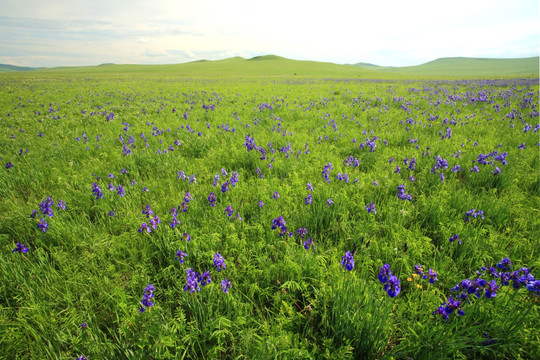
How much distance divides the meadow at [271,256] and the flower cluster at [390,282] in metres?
0.02

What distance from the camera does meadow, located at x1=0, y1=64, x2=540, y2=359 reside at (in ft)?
6.16

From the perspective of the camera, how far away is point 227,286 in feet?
7.25

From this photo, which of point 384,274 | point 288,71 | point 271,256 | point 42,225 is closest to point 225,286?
point 271,256

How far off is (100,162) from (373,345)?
616 centimetres

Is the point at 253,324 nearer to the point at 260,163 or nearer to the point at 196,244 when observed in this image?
the point at 196,244

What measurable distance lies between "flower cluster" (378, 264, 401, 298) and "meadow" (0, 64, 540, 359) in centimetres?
2

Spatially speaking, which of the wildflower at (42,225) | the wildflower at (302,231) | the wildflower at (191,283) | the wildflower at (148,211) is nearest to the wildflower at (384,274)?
the wildflower at (302,231)

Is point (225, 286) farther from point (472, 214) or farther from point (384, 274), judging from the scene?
point (472, 214)

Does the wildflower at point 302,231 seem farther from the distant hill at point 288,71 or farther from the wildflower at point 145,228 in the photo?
the distant hill at point 288,71

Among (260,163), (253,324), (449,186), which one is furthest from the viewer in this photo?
(260,163)

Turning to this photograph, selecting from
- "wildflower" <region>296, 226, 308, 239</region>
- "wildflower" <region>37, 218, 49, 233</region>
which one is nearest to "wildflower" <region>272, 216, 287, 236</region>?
"wildflower" <region>296, 226, 308, 239</region>

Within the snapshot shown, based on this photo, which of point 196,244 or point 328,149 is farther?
point 328,149

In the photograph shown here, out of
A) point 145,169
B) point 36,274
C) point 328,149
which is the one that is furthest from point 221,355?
point 328,149

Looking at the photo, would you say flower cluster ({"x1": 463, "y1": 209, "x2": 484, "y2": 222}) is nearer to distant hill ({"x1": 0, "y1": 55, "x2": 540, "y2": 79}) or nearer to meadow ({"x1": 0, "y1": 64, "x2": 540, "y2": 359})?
meadow ({"x1": 0, "y1": 64, "x2": 540, "y2": 359})
